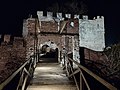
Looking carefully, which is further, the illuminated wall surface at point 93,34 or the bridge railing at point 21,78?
the illuminated wall surface at point 93,34

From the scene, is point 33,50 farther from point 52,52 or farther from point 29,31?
point 52,52

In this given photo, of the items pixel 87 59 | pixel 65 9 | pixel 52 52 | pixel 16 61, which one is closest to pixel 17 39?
pixel 16 61

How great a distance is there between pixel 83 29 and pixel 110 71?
11.1m

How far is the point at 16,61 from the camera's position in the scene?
11.0 metres

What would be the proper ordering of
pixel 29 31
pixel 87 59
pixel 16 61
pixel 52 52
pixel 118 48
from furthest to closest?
pixel 52 52 < pixel 118 48 < pixel 87 59 < pixel 16 61 < pixel 29 31

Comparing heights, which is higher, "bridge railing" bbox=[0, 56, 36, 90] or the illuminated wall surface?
the illuminated wall surface

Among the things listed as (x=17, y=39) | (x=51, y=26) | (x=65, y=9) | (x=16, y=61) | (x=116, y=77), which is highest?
(x=65, y=9)

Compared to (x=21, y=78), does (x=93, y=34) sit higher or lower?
higher

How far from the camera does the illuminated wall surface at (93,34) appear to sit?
22.6m

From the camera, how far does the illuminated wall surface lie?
2261 centimetres

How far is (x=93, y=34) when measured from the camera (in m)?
22.9

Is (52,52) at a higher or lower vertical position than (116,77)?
higher

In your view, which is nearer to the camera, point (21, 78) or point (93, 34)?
point (21, 78)

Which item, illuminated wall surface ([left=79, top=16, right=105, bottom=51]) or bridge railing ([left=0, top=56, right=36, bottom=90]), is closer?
bridge railing ([left=0, top=56, right=36, bottom=90])
